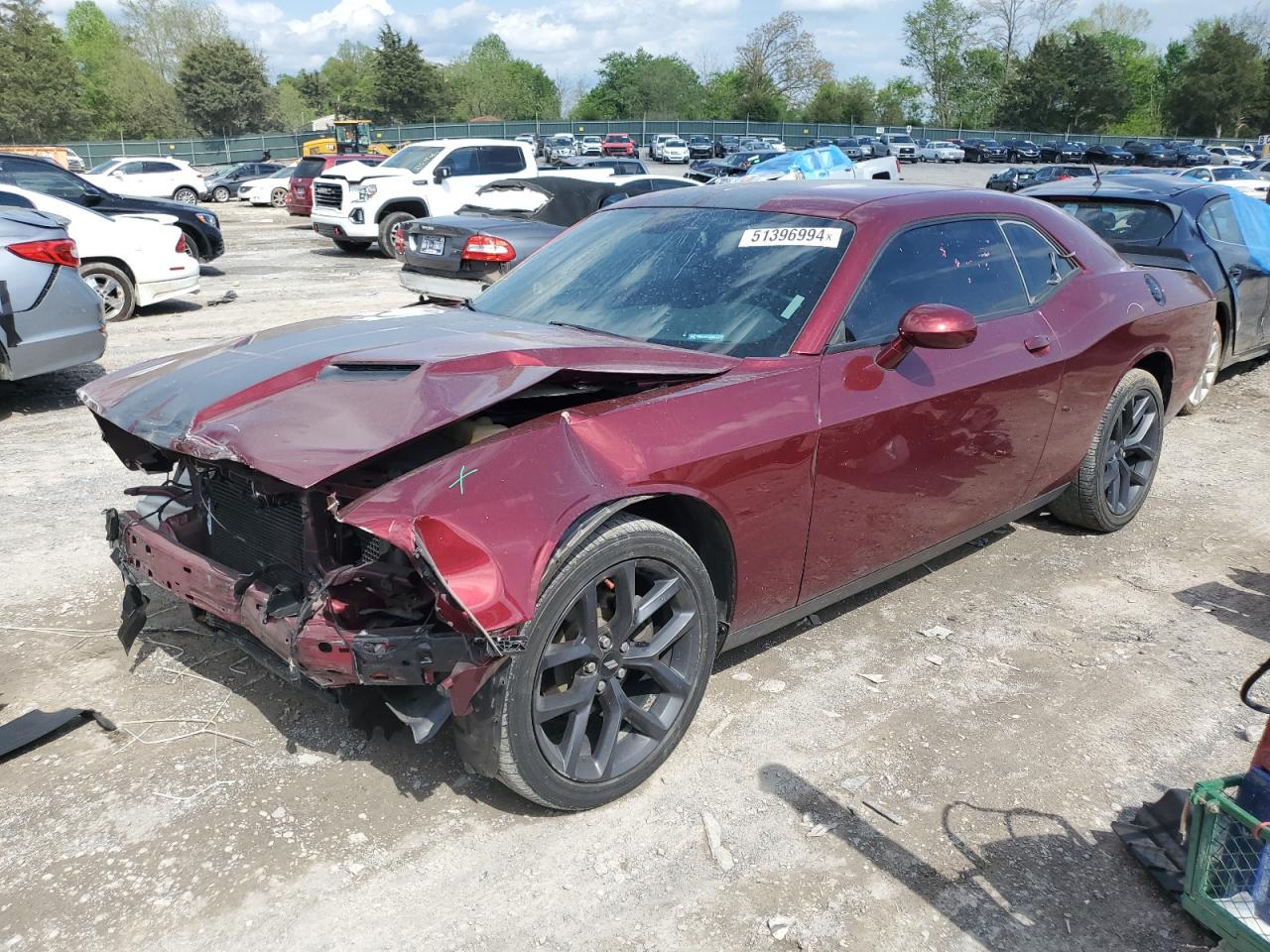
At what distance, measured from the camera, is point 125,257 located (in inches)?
399

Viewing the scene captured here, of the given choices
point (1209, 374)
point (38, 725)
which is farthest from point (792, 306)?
point (1209, 374)

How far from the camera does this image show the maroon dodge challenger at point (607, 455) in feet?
8.33

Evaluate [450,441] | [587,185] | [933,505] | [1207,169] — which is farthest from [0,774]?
[1207,169]

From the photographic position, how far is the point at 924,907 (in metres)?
2.52

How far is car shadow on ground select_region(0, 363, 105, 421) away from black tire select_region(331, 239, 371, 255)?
9717mm

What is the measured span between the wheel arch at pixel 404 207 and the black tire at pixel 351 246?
0.89 metres

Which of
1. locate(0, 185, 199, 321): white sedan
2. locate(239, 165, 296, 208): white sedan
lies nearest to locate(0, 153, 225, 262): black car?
locate(0, 185, 199, 321): white sedan

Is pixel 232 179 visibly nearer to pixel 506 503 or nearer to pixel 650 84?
pixel 506 503

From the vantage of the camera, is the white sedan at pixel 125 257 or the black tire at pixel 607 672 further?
the white sedan at pixel 125 257

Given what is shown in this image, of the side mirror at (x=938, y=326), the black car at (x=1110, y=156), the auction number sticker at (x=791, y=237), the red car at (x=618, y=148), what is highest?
the red car at (x=618, y=148)

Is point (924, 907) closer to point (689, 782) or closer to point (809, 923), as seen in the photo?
point (809, 923)

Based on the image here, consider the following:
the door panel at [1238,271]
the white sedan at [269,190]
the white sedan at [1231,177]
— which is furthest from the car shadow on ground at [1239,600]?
the white sedan at [269,190]

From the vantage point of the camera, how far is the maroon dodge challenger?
2.54 meters

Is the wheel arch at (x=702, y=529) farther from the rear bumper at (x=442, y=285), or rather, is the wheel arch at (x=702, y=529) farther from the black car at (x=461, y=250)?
the rear bumper at (x=442, y=285)
